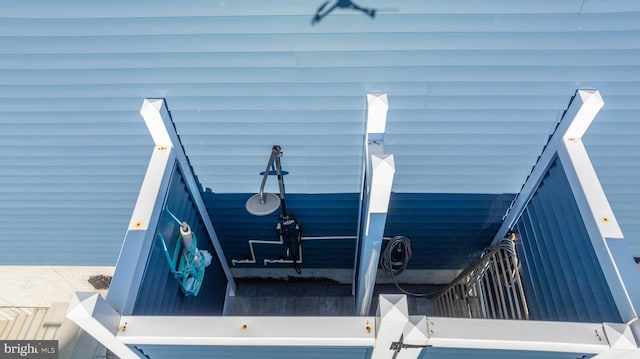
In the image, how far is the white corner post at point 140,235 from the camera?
2.01m

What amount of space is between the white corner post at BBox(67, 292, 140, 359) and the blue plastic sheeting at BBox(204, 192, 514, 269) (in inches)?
58.6

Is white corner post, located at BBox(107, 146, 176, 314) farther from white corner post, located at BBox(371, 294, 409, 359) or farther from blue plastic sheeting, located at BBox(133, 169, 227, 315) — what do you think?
white corner post, located at BBox(371, 294, 409, 359)

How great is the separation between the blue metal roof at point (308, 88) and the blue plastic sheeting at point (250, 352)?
4.40ft

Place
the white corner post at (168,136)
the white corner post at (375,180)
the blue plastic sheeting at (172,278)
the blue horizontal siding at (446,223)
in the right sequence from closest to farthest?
the white corner post at (375,180)
the blue plastic sheeting at (172,278)
the white corner post at (168,136)
the blue horizontal siding at (446,223)

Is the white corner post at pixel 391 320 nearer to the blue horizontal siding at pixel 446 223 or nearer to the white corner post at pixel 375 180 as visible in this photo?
the white corner post at pixel 375 180

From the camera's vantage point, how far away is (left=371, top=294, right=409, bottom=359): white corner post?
1.75 metres

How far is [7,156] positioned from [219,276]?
6.50 feet

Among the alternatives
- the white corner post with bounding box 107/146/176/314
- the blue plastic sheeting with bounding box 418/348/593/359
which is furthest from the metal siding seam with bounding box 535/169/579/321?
the white corner post with bounding box 107/146/176/314

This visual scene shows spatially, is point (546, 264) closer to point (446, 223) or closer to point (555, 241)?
point (555, 241)

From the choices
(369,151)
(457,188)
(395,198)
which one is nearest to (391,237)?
(395,198)

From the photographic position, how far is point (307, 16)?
2.04 metres

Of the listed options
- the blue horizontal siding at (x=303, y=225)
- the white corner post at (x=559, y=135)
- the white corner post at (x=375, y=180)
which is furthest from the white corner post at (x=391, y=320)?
the white corner post at (x=559, y=135)

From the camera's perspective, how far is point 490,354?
196 centimetres

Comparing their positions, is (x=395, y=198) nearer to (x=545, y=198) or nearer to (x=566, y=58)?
(x=545, y=198)
